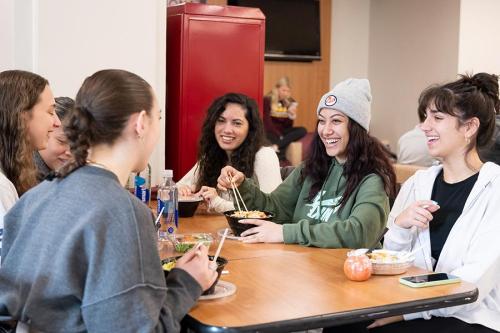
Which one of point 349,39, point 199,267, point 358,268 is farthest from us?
point 349,39

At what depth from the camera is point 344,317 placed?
1.56 m

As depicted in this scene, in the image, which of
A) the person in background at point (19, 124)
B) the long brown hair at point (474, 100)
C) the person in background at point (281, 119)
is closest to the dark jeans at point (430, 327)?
the long brown hair at point (474, 100)

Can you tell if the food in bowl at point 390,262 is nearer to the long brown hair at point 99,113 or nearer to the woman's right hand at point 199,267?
the woman's right hand at point 199,267

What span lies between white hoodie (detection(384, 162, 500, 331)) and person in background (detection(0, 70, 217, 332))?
0.94 m

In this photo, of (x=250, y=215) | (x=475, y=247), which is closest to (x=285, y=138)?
(x=250, y=215)

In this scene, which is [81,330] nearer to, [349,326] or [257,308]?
[257,308]

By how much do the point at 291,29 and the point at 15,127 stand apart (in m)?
5.59

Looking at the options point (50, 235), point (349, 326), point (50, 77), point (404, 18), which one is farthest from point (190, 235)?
point (404, 18)

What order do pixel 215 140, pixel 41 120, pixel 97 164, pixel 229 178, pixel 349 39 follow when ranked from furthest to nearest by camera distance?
pixel 349 39, pixel 215 140, pixel 229 178, pixel 41 120, pixel 97 164

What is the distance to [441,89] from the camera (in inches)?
91.0

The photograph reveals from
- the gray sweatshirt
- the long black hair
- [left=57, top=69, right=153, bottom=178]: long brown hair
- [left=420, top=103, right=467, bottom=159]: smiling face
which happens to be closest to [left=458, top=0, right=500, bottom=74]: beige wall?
the long black hair

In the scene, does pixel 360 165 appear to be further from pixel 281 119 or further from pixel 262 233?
pixel 281 119

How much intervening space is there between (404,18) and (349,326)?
6083 mm

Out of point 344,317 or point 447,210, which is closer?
point 344,317
